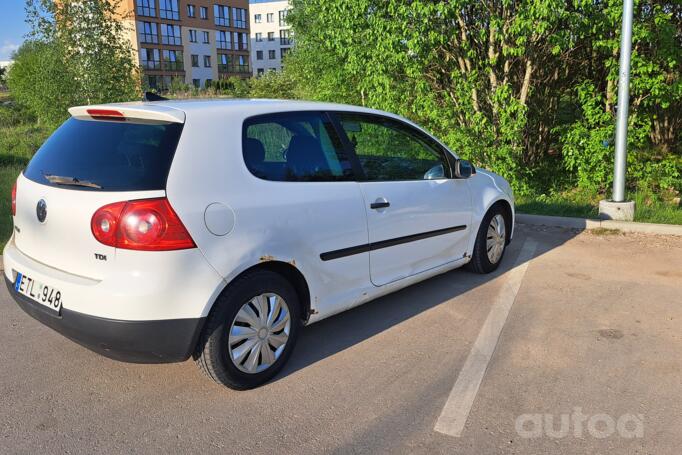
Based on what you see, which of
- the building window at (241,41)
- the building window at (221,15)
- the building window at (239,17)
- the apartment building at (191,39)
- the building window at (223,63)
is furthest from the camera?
the building window at (241,41)

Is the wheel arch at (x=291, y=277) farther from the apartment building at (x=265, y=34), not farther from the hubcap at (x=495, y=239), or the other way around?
the apartment building at (x=265, y=34)

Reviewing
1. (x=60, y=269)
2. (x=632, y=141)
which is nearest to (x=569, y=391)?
(x=60, y=269)

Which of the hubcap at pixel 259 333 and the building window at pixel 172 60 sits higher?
the building window at pixel 172 60

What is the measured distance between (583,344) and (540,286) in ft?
4.24

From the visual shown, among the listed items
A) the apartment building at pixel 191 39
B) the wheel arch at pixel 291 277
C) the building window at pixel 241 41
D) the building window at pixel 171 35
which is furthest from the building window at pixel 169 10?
the wheel arch at pixel 291 277

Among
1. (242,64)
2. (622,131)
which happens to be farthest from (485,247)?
(242,64)

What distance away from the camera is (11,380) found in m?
3.54

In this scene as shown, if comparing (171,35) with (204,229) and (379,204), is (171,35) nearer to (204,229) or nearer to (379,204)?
(379,204)

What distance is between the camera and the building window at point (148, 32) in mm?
66438

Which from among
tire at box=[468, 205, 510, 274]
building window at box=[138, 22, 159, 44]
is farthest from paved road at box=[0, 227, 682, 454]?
building window at box=[138, 22, 159, 44]

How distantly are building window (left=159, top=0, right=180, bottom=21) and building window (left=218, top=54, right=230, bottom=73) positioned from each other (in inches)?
337

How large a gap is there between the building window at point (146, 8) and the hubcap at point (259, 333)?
70.3 m

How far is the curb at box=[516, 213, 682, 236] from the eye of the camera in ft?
23.0

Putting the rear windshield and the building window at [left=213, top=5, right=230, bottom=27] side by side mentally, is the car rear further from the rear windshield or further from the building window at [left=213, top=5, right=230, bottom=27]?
the building window at [left=213, top=5, right=230, bottom=27]
